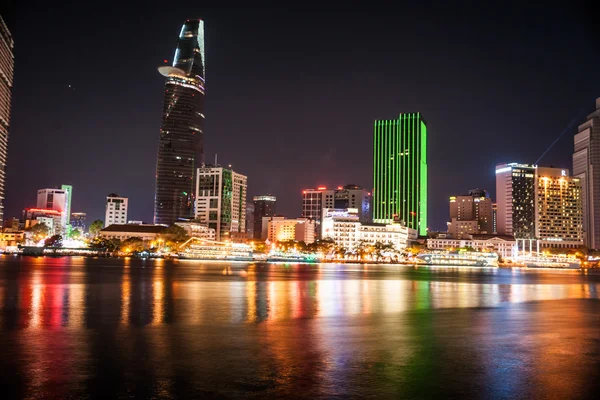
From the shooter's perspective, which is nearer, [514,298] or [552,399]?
[552,399]

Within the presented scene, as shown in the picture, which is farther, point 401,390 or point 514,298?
point 514,298

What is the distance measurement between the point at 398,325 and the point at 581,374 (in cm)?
1262

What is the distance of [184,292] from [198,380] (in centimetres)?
3488

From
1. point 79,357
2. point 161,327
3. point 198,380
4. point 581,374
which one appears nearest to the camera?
point 198,380

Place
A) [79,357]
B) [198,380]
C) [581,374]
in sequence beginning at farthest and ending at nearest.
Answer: [79,357] < [581,374] < [198,380]

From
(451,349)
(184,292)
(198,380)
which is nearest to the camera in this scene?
(198,380)

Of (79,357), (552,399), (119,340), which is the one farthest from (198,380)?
(552,399)

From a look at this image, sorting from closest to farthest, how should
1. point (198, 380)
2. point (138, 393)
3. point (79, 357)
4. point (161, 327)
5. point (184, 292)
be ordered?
point (138, 393) → point (198, 380) → point (79, 357) → point (161, 327) → point (184, 292)

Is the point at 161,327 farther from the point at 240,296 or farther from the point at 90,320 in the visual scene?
the point at 240,296

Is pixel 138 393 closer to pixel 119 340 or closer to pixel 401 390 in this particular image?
pixel 401 390

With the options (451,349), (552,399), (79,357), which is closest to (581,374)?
(552,399)

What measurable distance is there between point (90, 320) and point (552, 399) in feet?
78.9

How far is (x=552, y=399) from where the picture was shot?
16250 mm

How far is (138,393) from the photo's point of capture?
1602cm
